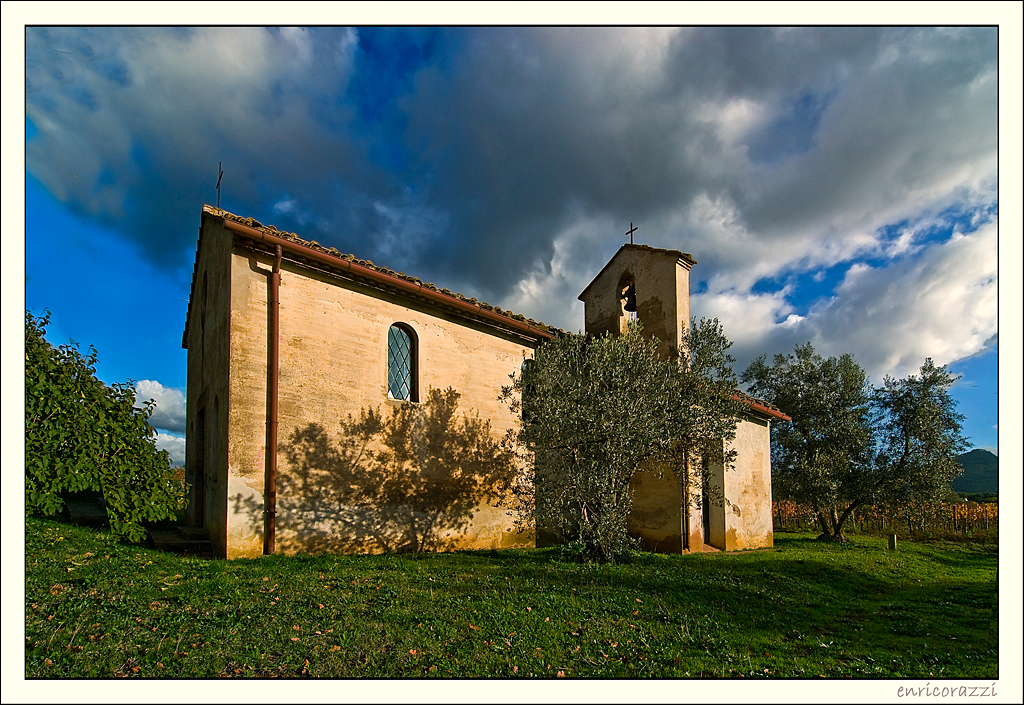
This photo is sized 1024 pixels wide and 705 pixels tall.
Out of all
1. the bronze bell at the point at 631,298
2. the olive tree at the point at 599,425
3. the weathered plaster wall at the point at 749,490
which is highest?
the bronze bell at the point at 631,298

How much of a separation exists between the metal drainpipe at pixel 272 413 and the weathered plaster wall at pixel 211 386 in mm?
641

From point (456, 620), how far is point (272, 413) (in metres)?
4.94

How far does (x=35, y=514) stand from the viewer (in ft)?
30.7

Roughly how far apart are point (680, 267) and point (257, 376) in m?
10.4

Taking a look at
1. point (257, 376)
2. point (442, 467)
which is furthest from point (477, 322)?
point (257, 376)

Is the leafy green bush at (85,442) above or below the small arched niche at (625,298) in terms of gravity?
below

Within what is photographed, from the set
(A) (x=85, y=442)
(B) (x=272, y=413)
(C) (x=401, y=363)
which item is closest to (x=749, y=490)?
(C) (x=401, y=363)

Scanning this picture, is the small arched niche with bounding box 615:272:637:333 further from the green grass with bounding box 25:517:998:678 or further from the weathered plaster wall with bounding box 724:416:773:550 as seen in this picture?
the green grass with bounding box 25:517:998:678

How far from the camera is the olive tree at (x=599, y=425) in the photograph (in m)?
9.36

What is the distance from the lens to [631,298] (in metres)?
14.8

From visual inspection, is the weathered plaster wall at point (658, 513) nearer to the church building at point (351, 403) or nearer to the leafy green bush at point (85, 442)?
the church building at point (351, 403)

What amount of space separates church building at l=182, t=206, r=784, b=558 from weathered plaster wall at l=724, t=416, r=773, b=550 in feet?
7.89

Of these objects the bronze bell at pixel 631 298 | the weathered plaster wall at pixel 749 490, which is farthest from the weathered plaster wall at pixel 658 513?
the bronze bell at pixel 631 298

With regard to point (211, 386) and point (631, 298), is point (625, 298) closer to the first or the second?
point (631, 298)
